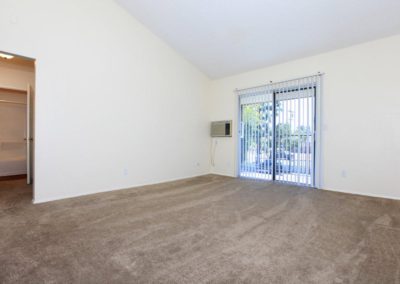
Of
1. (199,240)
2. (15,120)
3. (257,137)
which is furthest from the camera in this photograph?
(15,120)

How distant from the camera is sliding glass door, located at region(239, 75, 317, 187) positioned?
4082 millimetres

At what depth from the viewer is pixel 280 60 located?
433 centimetres

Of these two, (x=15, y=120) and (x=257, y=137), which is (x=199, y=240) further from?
(x=15, y=120)

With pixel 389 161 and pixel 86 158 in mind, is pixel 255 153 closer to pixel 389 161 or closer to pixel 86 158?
pixel 389 161

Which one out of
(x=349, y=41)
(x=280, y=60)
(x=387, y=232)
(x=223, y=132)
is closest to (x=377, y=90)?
(x=349, y=41)

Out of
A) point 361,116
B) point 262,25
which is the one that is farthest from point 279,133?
point 262,25

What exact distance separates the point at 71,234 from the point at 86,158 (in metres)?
1.65

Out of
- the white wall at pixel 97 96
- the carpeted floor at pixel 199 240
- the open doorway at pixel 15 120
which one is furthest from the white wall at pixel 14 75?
the carpeted floor at pixel 199 240

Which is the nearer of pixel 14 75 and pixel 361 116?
pixel 361 116

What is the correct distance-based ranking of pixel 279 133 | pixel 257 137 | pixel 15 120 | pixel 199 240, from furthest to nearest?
pixel 15 120 → pixel 257 137 → pixel 279 133 → pixel 199 240

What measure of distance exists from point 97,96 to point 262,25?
9.98 ft

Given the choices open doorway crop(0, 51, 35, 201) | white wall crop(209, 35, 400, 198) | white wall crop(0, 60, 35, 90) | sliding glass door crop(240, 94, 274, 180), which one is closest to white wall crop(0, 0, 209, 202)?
sliding glass door crop(240, 94, 274, 180)

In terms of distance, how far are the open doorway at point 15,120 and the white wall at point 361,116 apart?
5739 millimetres

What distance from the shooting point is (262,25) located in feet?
11.6
